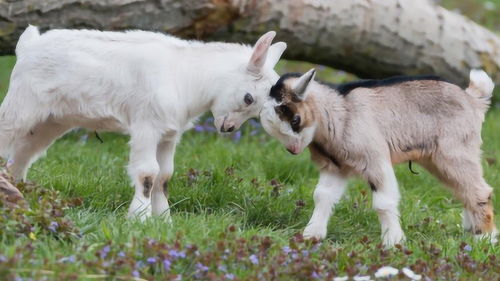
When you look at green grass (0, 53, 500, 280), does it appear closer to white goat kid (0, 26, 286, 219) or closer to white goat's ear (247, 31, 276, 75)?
white goat kid (0, 26, 286, 219)

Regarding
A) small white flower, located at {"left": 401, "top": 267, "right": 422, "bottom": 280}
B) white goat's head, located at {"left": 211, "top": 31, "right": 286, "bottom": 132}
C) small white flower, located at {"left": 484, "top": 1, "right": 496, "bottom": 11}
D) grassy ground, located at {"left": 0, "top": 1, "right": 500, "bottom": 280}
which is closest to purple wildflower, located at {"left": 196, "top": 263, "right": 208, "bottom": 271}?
grassy ground, located at {"left": 0, "top": 1, "right": 500, "bottom": 280}

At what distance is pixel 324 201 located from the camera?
6.34 metres

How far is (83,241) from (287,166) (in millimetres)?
3331

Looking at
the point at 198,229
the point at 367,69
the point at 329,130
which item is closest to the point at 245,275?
the point at 198,229

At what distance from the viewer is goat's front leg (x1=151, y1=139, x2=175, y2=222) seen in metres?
6.54

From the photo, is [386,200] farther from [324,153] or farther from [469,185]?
[469,185]

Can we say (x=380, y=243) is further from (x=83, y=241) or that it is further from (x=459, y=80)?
(x=459, y=80)

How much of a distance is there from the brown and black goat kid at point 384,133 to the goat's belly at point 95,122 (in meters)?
0.94

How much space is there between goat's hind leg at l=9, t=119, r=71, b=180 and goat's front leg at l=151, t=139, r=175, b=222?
64 centimetres

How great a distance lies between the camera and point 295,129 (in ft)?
20.5

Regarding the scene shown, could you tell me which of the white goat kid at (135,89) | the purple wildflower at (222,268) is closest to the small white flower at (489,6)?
the white goat kid at (135,89)

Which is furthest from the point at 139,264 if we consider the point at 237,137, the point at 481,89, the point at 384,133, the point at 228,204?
the point at 237,137

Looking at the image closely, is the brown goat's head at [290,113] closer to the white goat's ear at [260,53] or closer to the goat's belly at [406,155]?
the white goat's ear at [260,53]

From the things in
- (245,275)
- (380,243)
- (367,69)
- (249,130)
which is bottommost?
(249,130)
